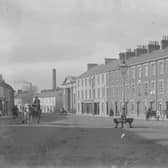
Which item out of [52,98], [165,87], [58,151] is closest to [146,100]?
[165,87]

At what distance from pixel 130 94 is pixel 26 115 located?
36.1 m

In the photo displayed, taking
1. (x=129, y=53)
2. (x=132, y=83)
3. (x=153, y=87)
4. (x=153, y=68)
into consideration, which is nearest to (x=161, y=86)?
(x=153, y=87)

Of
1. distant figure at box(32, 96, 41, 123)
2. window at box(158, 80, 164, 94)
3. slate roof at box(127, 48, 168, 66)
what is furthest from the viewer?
slate roof at box(127, 48, 168, 66)

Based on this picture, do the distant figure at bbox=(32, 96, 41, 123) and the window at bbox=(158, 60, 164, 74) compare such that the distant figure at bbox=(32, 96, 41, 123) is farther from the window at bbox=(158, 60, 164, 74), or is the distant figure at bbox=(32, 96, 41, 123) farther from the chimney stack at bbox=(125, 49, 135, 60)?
the chimney stack at bbox=(125, 49, 135, 60)

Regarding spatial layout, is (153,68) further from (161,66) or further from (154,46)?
(154,46)

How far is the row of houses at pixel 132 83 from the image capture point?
198ft

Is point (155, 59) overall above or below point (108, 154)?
above

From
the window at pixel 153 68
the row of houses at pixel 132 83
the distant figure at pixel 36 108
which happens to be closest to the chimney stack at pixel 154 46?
the row of houses at pixel 132 83

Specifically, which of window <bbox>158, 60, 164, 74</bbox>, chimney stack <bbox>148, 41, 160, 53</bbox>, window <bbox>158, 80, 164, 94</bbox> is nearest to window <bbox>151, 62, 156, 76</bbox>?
window <bbox>158, 60, 164, 74</bbox>

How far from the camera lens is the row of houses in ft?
198

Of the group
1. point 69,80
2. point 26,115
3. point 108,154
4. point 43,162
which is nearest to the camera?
point 43,162

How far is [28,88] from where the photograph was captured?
4697 inches

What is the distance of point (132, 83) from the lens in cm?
7056

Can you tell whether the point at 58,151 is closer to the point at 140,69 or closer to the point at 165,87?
the point at 165,87
